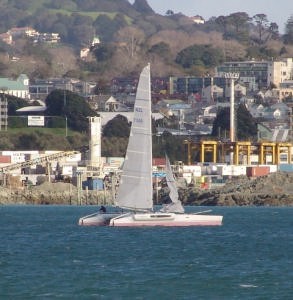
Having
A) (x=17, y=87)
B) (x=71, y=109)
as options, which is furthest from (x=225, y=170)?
(x=17, y=87)

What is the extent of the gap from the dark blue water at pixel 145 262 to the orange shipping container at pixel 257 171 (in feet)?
120

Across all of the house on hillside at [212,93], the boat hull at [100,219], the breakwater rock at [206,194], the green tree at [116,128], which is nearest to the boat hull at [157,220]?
the boat hull at [100,219]

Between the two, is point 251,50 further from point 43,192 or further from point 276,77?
point 43,192

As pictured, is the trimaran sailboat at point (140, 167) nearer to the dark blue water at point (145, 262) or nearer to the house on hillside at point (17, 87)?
the dark blue water at point (145, 262)

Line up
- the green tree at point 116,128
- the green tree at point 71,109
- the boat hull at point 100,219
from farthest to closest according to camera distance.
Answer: the green tree at point 116,128, the green tree at point 71,109, the boat hull at point 100,219

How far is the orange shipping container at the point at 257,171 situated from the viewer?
315ft

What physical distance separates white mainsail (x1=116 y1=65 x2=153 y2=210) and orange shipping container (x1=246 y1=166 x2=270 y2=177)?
44117 mm

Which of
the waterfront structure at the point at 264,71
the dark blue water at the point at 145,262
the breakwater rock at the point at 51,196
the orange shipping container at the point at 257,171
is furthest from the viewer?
the waterfront structure at the point at 264,71

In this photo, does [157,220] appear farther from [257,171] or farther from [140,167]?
[257,171]

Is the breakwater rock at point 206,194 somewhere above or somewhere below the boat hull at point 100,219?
below

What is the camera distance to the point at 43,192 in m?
90.4

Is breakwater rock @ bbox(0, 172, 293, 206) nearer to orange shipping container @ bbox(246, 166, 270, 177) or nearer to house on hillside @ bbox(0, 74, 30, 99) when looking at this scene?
orange shipping container @ bbox(246, 166, 270, 177)

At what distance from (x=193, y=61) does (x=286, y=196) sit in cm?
9119

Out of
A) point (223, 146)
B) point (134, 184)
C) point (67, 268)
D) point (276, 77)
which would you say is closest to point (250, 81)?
point (276, 77)
